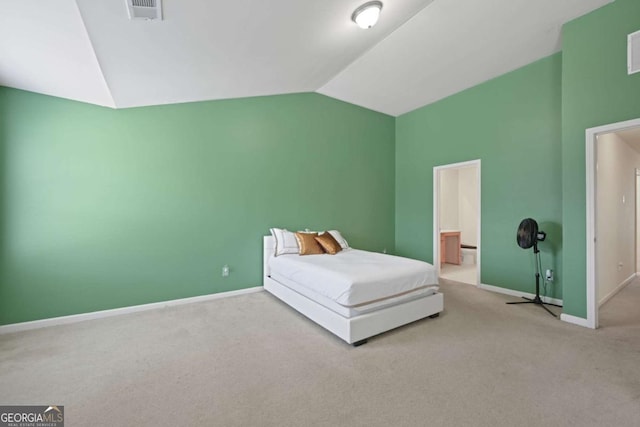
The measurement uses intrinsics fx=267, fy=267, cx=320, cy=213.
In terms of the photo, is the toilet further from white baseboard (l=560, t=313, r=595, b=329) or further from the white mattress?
the white mattress

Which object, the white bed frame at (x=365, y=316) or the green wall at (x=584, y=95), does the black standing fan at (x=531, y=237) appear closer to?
the green wall at (x=584, y=95)

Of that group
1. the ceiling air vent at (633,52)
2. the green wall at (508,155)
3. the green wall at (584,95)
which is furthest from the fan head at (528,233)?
the ceiling air vent at (633,52)

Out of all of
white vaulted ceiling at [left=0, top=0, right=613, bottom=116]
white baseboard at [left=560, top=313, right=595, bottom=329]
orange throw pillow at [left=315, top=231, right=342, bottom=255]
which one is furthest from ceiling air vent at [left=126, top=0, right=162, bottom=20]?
white baseboard at [left=560, top=313, right=595, bottom=329]

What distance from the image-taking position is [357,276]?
2.49 meters

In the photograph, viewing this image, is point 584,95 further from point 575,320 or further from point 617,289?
point 617,289

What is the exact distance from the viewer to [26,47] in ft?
6.81

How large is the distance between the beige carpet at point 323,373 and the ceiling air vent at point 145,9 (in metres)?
2.55

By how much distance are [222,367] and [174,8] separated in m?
2.64

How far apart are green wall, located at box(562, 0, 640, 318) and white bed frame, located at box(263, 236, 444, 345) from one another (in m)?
1.45

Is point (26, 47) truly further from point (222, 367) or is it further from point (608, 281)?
point (608, 281)

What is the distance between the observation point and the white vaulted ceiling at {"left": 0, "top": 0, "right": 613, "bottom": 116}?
195 centimetres

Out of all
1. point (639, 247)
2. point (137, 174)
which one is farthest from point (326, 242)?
point (639, 247)

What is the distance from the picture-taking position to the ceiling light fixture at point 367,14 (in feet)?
7.77

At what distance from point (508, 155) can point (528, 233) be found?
123cm
